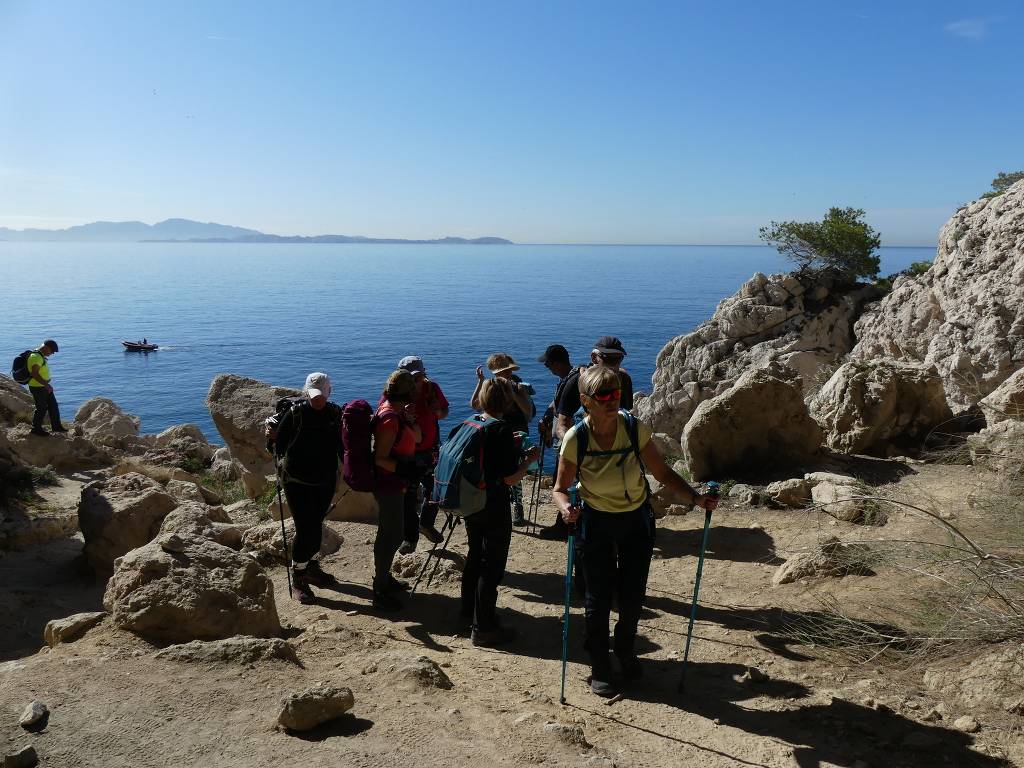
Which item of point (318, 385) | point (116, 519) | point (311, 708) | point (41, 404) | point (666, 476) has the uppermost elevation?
point (318, 385)

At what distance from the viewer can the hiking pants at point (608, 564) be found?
457 centimetres

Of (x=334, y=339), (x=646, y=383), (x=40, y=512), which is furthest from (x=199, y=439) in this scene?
(x=334, y=339)

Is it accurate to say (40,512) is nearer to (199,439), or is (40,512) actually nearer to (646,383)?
(199,439)

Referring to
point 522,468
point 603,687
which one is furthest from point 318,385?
point 603,687

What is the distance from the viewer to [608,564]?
4609 millimetres

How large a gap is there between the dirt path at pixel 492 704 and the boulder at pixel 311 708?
0.22 feet

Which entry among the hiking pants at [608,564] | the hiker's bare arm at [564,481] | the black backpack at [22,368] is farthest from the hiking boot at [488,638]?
the black backpack at [22,368]

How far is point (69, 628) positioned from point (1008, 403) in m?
11.5

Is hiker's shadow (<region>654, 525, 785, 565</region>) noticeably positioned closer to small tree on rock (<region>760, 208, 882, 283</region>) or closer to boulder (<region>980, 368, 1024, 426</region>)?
boulder (<region>980, 368, 1024, 426</region>)

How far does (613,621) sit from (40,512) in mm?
9602

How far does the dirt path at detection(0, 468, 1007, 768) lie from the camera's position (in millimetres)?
3730

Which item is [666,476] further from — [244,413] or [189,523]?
[244,413]

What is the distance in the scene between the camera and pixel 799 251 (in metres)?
29.9

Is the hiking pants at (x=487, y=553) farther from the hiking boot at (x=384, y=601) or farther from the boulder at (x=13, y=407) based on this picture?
the boulder at (x=13, y=407)
